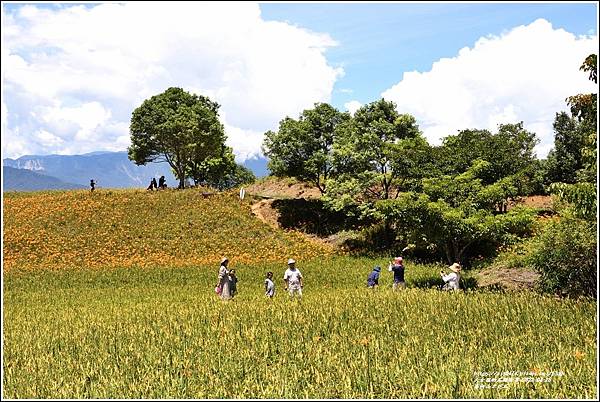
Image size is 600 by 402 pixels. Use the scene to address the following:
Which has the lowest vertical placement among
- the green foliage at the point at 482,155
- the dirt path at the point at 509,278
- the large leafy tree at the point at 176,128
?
the dirt path at the point at 509,278

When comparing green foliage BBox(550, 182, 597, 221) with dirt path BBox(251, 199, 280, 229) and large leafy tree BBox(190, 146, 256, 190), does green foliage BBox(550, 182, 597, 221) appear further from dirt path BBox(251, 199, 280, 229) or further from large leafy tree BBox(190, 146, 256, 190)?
large leafy tree BBox(190, 146, 256, 190)

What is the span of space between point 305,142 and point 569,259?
1037 inches

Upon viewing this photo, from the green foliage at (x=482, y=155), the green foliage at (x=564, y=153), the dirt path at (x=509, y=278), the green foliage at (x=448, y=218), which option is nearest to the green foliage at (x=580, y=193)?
the dirt path at (x=509, y=278)

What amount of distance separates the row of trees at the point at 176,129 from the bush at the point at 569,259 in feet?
137

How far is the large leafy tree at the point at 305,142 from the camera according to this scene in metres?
39.5

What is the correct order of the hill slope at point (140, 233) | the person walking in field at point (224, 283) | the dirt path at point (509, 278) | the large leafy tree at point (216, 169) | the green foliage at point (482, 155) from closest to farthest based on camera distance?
the person walking in field at point (224, 283)
the dirt path at point (509, 278)
the green foliage at point (482, 155)
the hill slope at point (140, 233)
the large leafy tree at point (216, 169)

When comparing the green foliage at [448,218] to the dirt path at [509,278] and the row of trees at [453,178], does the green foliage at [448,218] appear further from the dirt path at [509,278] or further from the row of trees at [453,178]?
the dirt path at [509,278]

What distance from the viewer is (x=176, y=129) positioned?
52750 millimetres

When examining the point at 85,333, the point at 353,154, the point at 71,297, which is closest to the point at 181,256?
the point at 71,297

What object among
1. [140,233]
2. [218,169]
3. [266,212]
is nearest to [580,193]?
[140,233]

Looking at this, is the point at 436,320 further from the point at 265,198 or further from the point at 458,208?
the point at 265,198

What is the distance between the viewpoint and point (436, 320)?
9.73m

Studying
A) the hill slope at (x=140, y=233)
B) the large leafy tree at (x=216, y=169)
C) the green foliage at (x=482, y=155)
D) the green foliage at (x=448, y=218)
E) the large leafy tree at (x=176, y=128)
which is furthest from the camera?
the large leafy tree at (x=216, y=169)

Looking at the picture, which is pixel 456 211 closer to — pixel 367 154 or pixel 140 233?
pixel 367 154
